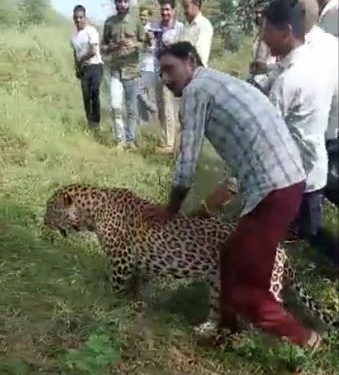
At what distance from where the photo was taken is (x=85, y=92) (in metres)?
5.91

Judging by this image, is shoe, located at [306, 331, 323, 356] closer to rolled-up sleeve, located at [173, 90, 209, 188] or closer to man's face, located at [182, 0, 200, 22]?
rolled-up sleeve, located at [173, 90, 209, 188]

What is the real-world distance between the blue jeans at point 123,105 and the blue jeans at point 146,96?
3 centimetres

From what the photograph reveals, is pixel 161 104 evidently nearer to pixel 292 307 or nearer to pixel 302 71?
pixel 292 307

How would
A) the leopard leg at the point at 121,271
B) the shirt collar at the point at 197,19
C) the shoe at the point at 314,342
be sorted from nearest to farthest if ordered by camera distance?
the shoe at the point at 314,342
the shirt collar at the point at 197,19
the leopard leg at the point at 121,271

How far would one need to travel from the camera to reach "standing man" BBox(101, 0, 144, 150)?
14.0ft

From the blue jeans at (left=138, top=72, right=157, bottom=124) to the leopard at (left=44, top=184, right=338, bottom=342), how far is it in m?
0.48

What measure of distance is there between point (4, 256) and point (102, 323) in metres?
1.10

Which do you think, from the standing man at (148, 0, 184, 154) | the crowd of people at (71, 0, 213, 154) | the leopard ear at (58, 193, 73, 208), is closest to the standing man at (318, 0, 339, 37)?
the crowd of people at (71, 0, 213, 154)

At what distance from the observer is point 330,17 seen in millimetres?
2916

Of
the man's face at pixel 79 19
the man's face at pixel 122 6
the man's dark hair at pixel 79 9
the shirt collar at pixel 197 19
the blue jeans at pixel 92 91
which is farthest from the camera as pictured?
the blue jeans at pixel 92 91

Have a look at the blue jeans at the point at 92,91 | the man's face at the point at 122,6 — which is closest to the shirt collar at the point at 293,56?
the man's face at the point at 122,6

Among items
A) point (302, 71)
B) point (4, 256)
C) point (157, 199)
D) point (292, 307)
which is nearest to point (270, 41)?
point (302, 71)

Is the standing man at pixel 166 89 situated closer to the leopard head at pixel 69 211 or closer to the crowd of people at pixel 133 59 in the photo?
the crowd of people at pixel 133 59

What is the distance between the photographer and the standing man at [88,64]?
15.8 feet
